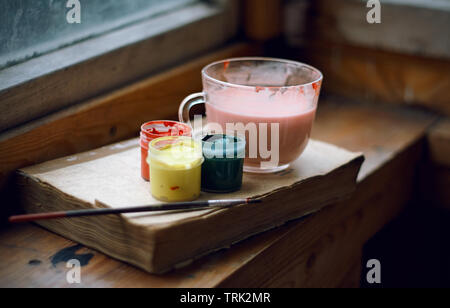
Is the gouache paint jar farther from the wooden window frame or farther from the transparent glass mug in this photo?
the wooden window frame

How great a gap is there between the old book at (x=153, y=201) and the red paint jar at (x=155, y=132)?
2 cm

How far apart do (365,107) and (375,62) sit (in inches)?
4.7

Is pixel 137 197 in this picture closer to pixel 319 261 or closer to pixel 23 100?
pixel 23 100

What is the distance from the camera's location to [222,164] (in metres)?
0.78

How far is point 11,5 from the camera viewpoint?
0.88 metres

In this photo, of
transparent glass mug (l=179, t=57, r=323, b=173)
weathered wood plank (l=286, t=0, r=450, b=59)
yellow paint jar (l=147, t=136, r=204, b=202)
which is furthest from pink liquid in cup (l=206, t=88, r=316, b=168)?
weathered wood plank (l=286, t=0, r=450, b=59)

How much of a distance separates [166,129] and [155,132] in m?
0.02

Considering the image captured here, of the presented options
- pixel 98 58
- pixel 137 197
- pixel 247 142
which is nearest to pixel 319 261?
pixel 247 142

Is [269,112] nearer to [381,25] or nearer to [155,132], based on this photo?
[155,132]

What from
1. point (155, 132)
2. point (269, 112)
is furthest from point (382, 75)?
point (155, 132)

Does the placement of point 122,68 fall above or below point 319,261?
above

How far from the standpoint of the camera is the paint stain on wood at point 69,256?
77 centimetres
